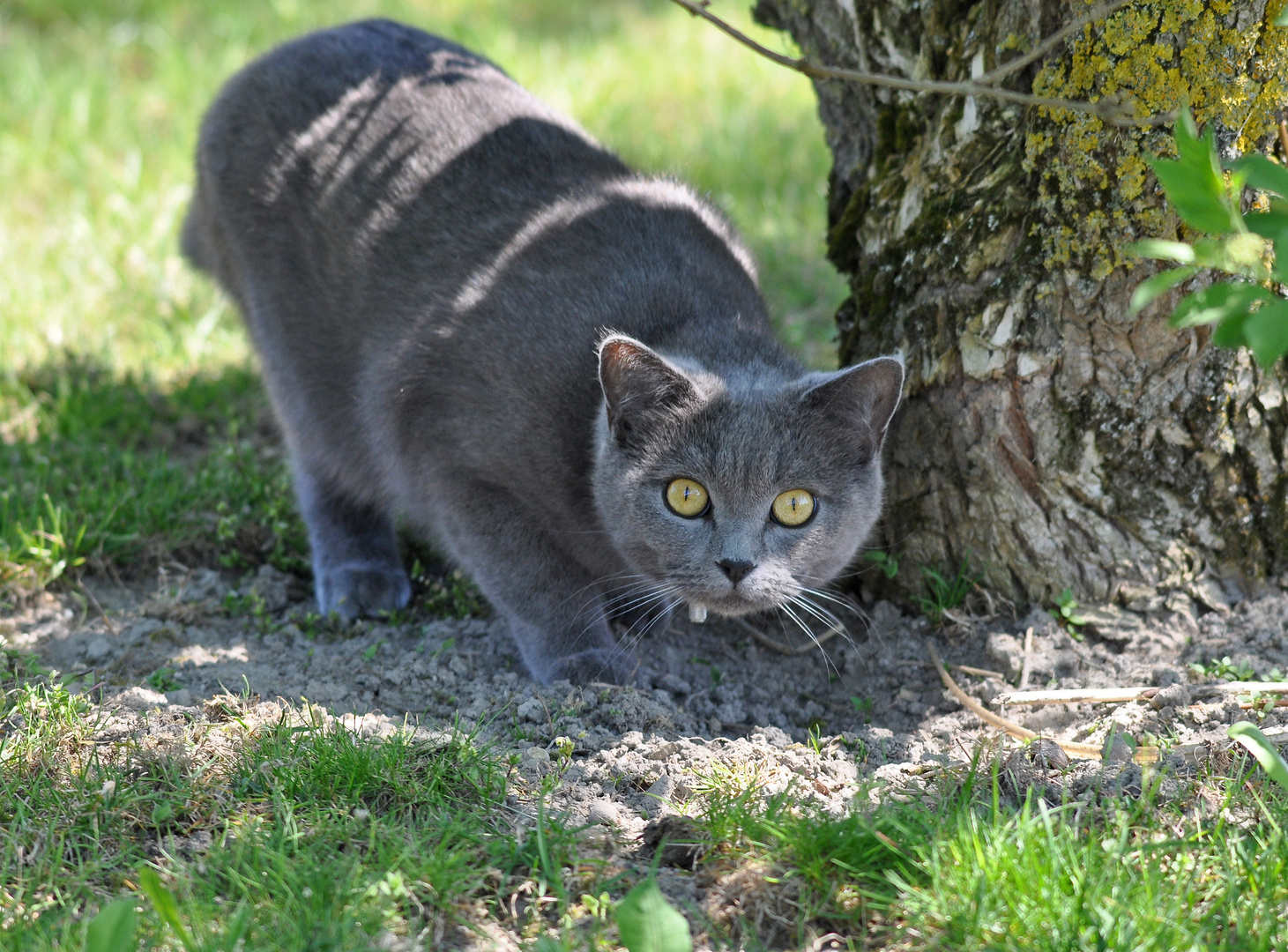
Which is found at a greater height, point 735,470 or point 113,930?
point 735,470

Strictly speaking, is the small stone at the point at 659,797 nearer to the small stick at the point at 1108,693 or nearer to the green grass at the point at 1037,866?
the green grass at the point at 1037,866

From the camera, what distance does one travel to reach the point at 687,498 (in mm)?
2346

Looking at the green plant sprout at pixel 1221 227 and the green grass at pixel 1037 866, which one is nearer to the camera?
the green plant sprout at pixel 1221 227

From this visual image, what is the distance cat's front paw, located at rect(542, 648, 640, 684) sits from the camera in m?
2.50

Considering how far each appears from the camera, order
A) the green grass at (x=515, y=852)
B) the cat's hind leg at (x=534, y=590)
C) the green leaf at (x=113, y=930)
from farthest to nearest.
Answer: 1. the cat's hind leg at (x=534, y=590)
2. the green grass at (x=515, y=852)
3. the green leaf at (x=113, y=930)

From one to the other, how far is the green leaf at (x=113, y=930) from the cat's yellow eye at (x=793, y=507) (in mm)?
1382

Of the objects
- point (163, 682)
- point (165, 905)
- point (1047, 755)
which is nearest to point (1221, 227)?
point (1047, 755)

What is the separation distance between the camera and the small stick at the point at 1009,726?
77.0 inches

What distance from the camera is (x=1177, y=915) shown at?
1.51 m

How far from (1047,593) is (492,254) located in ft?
4.85

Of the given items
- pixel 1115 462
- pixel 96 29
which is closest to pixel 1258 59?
pixel 1115 462

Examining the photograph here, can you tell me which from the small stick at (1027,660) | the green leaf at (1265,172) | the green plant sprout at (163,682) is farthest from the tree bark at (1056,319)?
the green plant sprout at (163,682)

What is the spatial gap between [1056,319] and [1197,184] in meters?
1.02

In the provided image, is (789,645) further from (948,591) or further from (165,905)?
(165,905)
